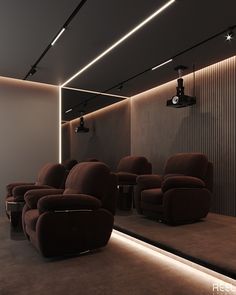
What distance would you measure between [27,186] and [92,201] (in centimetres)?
142

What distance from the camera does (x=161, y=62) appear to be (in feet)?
15.3

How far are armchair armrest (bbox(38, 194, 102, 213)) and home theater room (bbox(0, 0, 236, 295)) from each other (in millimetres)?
12

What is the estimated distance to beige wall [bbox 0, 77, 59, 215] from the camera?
5633 mm

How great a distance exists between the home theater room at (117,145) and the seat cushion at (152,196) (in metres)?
0.01

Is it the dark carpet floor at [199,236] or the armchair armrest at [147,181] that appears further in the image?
the armchair armrest at [147,181]

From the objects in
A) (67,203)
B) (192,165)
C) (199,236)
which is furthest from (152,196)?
(67,203)

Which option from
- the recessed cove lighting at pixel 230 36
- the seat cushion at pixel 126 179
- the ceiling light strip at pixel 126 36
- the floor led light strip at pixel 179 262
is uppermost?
the ceiling light strip at pixel 126 36

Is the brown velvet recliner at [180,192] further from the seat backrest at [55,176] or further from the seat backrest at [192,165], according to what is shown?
the seat backrest at [55,176]

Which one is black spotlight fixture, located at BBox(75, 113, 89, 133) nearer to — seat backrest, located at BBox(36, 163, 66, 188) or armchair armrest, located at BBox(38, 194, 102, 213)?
seat backrest, located at BBox(36, 163, 66, 188)

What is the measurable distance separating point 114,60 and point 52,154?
Answer: 252 cm

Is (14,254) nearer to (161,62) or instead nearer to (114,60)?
(114,60)

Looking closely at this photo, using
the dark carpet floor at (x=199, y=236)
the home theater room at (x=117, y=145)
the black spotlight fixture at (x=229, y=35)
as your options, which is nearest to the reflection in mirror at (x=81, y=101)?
the home theater room at (x=117, y=145)

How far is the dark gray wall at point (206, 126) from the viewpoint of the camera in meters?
4.54

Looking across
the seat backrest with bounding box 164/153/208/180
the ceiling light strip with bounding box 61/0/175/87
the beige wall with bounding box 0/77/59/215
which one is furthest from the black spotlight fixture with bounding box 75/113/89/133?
the seat backrest with bounding box 164/153/208/180
